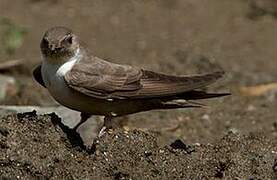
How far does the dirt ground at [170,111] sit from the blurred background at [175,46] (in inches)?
0.5

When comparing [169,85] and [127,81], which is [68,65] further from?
[169,85]

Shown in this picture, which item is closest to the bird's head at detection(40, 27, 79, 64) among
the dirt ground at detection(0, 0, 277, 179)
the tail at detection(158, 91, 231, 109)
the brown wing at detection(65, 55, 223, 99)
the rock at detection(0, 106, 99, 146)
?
the brown wing at detection(65, 55, 223, 99)

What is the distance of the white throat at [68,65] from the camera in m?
5.52

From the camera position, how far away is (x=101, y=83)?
5.76m

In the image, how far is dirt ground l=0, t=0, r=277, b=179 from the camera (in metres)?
5.13

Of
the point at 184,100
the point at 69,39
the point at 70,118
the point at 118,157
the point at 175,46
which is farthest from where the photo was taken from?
the point at 175,46

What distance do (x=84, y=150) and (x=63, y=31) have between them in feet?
2.64

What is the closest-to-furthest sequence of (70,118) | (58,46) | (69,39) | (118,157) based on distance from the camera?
(118,157)
(58,46)
(69,39)
(70,118)

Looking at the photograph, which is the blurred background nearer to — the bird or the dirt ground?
the dirt ground

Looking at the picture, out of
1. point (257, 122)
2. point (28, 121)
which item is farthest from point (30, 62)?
point (28, 121)

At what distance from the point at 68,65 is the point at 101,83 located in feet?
0.87

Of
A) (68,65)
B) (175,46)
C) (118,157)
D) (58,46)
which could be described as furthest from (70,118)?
(175,46)

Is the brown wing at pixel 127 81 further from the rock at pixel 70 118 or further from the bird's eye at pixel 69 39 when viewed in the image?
the rock at pixel 70 118

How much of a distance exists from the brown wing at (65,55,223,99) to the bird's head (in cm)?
10
